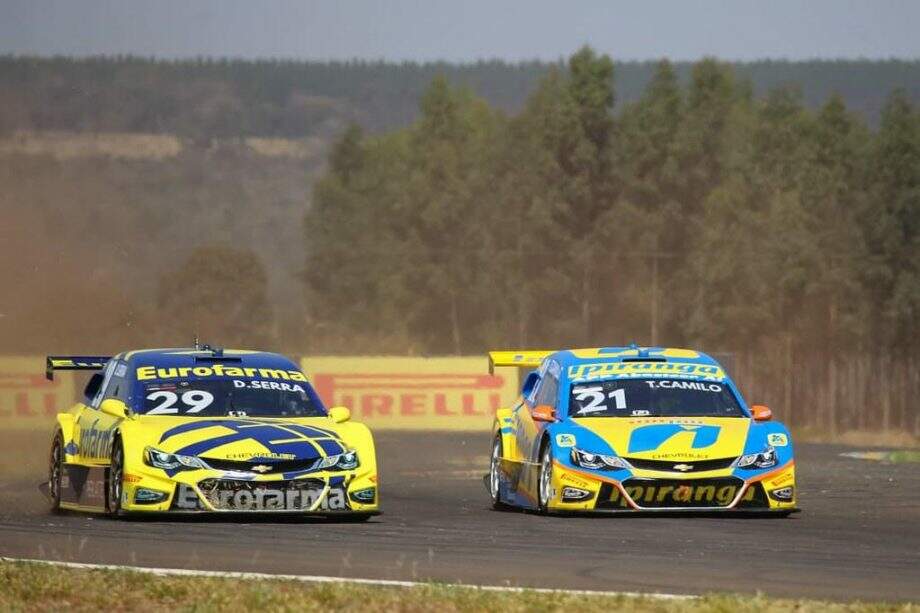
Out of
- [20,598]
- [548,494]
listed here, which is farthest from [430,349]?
[20,598]

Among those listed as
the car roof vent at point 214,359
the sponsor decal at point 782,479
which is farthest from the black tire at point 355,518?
the sponsor decal at point 782,479

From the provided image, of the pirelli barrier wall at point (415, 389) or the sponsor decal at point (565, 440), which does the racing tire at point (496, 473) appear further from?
the pirelli barrier wall at point (415, 389)

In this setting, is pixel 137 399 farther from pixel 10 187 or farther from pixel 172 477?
pixel 10 187

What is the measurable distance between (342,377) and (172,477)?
88.5ft

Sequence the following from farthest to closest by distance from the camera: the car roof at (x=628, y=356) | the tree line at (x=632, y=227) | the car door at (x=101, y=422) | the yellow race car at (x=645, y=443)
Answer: the tree line at (x=632, y=227)
the car roof at (x=628, y=356)
the car door at (x=101, y=422)
the yellow race car at (x=645, y=443)

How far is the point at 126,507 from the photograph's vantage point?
15367 mm

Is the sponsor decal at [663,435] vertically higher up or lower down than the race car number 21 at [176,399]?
lower down

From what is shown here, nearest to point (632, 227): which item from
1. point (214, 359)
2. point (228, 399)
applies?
point (214, 359)

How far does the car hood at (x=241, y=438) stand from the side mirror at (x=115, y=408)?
0.14m

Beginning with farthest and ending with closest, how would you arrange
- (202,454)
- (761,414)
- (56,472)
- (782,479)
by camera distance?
(56,472)
(761,414)
(782,479)
(202,454)

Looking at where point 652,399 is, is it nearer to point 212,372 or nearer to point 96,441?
point 212,372

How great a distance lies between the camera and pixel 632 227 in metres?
89.8

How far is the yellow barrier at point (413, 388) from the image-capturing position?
41719 millimetres

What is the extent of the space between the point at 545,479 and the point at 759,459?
172 centimetres
